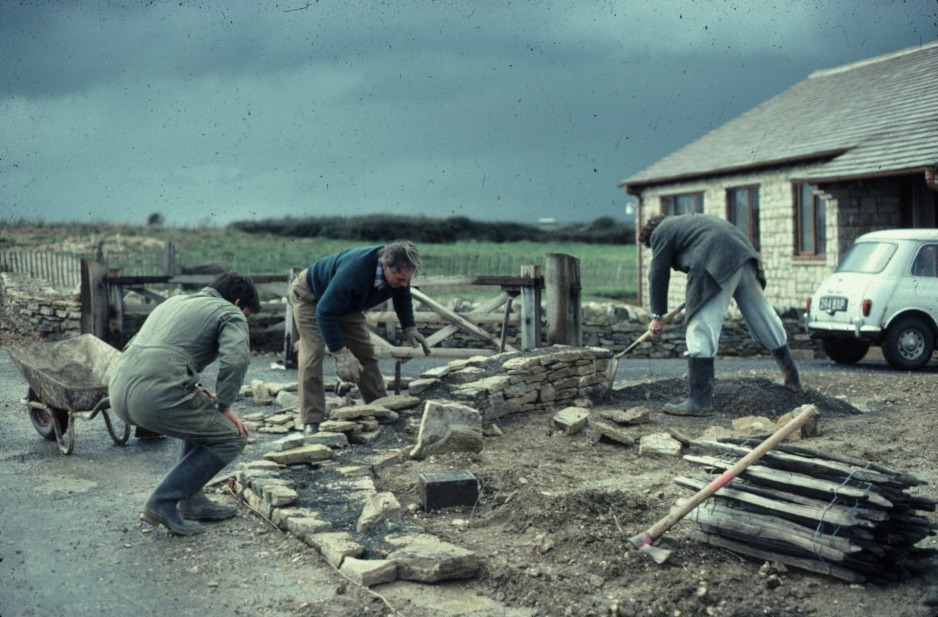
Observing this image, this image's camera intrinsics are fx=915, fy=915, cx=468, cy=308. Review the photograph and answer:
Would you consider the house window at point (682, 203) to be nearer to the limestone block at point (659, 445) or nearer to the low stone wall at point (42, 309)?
the low stone wall at point (42, 309)

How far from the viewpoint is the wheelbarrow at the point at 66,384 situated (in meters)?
7.19

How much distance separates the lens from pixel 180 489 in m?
5.14

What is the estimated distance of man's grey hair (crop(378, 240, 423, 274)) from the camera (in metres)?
6.80

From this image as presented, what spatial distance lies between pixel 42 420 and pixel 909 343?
35.2 feet

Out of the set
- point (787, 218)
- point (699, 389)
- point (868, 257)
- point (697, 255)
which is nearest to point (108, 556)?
point (699, 389)

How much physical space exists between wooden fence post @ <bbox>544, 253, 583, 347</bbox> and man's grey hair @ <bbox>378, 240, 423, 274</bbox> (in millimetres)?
3171

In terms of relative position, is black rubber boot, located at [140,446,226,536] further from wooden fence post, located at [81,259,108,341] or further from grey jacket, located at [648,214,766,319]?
wooden fence post, located at [81,259,108,341]

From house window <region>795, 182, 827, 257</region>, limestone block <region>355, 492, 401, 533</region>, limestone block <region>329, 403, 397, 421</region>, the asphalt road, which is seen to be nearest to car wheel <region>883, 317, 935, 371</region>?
house window <region>795, 182, 827, 257</region>

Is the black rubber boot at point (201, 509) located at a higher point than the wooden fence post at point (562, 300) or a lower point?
lower

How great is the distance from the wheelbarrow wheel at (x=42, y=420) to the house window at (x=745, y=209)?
16.1m

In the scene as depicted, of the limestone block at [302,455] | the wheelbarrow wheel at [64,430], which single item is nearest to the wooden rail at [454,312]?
the limestone block at [302,455]

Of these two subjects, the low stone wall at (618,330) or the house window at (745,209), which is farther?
the house window at (745,209)

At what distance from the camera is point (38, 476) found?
6.61 meters

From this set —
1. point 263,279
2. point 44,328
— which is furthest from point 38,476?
point 44,328
